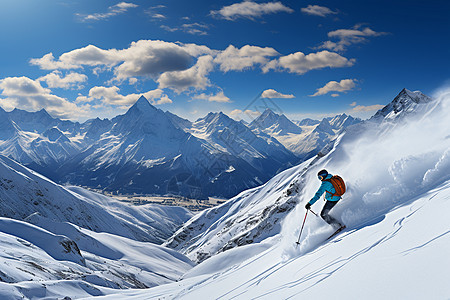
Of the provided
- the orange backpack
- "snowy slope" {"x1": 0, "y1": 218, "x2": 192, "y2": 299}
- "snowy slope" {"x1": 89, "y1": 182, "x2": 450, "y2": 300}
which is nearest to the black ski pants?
the orange backpack

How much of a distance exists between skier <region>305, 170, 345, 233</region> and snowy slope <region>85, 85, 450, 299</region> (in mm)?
399

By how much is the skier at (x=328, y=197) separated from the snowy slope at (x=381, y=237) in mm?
399

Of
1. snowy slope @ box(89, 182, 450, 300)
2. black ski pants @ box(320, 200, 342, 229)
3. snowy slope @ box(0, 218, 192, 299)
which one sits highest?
snowy slope @ box(0, 218, 192, 299)

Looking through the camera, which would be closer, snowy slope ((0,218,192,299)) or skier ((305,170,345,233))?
skier ((305,170,345,233))

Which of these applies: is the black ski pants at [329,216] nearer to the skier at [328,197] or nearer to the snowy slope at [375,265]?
the skier at [328,197]

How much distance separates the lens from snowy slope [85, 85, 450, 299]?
621cm

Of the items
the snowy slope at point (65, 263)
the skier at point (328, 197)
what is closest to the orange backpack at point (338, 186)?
the skier at point (328, 197)

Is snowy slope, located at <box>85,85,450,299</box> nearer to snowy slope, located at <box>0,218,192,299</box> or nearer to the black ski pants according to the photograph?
the black ski pants

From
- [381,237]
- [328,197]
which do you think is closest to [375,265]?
[381,237]

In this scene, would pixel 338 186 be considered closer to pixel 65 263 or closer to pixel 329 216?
pixel 329 216

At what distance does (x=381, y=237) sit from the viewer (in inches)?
351

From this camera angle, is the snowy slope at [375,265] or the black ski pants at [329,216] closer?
the snowy slope at [375,265]

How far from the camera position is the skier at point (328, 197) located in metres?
12.4

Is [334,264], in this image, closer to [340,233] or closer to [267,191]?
[340,233]
